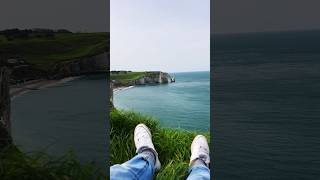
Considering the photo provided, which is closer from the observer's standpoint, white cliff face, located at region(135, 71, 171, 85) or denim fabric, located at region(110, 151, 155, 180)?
denim fabric, located at region(110, 151, 155, 180)

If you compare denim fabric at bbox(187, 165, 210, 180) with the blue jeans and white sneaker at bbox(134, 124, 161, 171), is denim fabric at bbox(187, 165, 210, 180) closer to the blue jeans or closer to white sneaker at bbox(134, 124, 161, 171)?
the blue jeans

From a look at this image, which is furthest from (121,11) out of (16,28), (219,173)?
(219,173)

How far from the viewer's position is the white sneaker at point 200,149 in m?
2.64

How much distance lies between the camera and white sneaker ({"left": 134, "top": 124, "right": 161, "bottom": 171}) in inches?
108

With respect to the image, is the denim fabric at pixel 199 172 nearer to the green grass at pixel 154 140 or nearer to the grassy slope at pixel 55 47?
the green grass at pixel 154 140

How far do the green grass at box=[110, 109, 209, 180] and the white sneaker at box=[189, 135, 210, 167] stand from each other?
0.21ft

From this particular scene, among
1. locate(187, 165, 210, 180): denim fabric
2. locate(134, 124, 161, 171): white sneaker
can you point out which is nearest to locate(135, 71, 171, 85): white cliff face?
locate(134, 124, 161, 171): white sneaker

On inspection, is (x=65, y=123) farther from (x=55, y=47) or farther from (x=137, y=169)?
(x=137, y=169)

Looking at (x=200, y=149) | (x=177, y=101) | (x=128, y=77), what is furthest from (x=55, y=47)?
(x=200, y=149)

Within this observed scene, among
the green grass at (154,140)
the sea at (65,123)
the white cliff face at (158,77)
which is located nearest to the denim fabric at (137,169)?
the green grass at (154,140)

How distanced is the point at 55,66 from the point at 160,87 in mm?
783

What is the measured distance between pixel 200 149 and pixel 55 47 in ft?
3.13

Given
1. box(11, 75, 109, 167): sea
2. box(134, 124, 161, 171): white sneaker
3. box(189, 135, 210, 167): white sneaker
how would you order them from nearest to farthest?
box(11, 75, 109, 167): sea < box(189, 135, 210, 167): white sneaker < box(134, 124, 161, 171): white sneaker

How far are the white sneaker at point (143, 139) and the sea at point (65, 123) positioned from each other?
0.65 m
